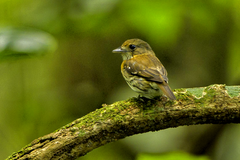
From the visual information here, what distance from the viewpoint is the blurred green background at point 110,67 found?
3998 millimetres

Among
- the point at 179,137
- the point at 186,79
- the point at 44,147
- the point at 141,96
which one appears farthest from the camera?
the point at 186,79

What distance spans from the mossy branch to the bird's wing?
30 centimetres

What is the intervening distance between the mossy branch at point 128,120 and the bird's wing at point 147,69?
0.99 feet

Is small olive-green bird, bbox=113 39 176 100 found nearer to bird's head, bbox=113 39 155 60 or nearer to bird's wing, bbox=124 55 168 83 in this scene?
bird's wing, bbox=124 55 168 83

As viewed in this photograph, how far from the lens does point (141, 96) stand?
2947mm

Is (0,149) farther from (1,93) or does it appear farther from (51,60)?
(51,60)

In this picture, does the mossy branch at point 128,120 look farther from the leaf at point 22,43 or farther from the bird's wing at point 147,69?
the leaf at point 22,43

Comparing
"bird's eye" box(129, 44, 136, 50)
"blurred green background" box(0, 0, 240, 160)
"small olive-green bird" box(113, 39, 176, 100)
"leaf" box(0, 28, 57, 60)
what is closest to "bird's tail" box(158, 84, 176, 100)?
"small olive-green bird" box(113, 39, 176, 100)

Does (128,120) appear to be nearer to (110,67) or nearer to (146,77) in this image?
(146,77)

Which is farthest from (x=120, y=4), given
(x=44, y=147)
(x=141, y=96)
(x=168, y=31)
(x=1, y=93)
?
(x=1, y=93)

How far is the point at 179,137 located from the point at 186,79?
3.25ft

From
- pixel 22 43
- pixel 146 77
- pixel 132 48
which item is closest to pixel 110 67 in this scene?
pixel 132 48

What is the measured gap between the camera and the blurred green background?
4.00m

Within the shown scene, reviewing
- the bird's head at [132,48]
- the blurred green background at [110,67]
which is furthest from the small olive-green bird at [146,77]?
the blurred green background at [110,67]
